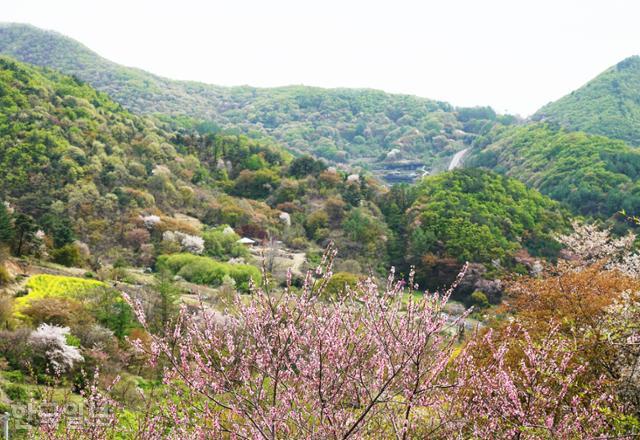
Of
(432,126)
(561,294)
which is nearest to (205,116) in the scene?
(432,126)

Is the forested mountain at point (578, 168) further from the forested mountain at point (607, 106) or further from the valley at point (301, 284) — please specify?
the forested mountain at point (607, 106)

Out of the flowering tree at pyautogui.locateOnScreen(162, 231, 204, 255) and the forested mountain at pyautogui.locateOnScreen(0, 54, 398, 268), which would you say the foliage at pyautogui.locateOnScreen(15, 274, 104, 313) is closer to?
the forested mountain at pyautogui.locateOnScreen(0, 54, 398, 268)

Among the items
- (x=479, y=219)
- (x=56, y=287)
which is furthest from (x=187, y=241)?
(x=479, y=219)

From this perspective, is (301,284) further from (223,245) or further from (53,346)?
(53,346)

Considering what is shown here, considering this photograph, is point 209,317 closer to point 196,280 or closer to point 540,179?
point 196,280

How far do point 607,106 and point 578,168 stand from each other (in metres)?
36.9

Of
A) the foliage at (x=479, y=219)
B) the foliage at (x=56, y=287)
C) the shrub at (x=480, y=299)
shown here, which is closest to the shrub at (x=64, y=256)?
the foliage at (x=56, y=287)

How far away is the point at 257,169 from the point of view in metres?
47.8

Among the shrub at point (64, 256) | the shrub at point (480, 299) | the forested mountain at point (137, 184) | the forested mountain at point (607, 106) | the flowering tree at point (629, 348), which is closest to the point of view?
the flowering tree at point (629, 348)

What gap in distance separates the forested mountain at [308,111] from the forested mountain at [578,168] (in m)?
22.4

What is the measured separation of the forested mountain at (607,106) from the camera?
2817 inches

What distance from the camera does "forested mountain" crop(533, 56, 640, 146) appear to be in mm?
71562

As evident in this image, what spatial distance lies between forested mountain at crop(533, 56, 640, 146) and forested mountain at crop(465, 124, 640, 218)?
38.9ft

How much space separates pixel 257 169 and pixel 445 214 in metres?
18.4
